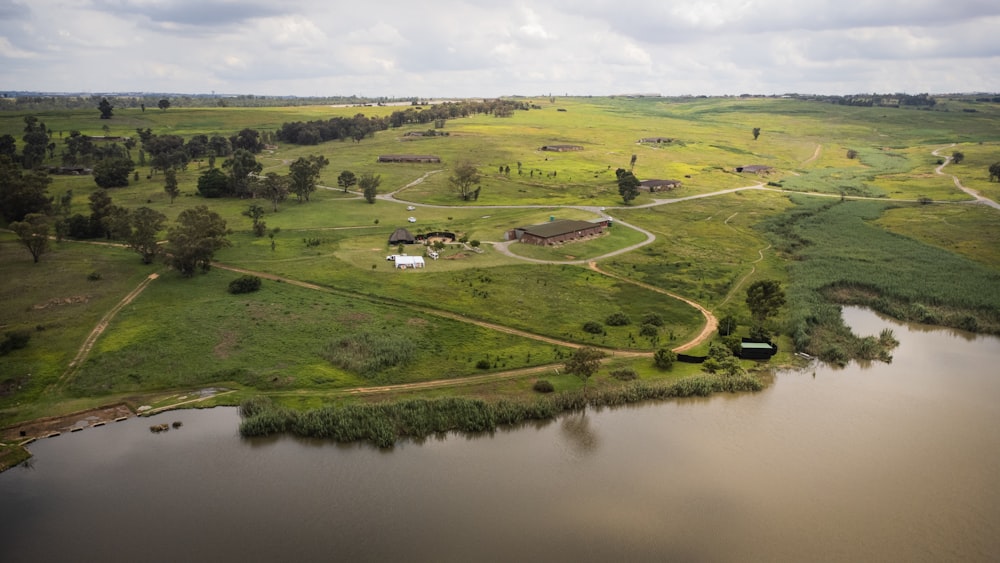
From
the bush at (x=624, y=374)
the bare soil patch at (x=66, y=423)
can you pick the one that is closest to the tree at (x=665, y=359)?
the bush at (x=624, y=374)

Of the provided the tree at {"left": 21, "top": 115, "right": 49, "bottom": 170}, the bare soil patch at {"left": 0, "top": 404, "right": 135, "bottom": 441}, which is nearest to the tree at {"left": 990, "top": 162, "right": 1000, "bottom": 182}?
the bare soil patch at {"left": 0, "top": 404, "right": 135, "bottom": 441}

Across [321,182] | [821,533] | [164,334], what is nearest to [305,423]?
[164,334]

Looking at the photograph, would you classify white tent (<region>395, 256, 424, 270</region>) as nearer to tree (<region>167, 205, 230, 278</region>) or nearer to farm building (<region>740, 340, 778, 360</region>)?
tree (<region>167, 205, 230, 278</region>)

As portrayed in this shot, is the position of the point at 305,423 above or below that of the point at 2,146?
below

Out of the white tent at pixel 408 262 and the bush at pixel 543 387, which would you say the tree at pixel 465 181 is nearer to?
the white tent at pixel 408 262

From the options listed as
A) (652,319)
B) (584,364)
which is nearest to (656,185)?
(652,319)

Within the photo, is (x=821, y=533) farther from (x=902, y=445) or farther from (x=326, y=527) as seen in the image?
(x=326, y=527)
